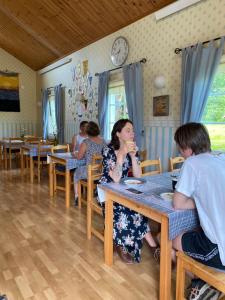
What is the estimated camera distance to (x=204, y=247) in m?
1.33

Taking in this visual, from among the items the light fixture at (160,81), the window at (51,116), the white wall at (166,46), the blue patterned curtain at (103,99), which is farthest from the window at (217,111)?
the window at (51,116)

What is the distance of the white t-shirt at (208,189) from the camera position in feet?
4.15

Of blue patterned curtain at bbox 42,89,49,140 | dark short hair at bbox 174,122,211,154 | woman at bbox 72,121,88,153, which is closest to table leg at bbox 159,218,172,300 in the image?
dark short hair at bbox 174,122,211,154

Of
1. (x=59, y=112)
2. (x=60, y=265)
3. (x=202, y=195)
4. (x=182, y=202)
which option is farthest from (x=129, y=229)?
(x=59, y=112)

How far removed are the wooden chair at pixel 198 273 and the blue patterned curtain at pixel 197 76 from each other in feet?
7.08

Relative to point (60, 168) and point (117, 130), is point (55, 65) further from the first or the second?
point (117, 130)

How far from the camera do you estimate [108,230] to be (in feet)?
6.70

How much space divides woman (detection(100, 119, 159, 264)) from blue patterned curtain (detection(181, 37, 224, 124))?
1386 millimetres

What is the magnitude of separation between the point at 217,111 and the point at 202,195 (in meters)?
2.23

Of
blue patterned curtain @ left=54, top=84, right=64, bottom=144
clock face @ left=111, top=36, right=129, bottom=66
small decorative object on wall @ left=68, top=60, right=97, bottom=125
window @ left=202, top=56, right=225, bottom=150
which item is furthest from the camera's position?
blue patterned curtain @ left=54, top=84, right=64, bottom=144

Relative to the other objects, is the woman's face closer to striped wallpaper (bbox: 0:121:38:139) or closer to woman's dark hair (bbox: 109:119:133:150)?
woman's dark hair (bbox: 109:119:133:150)

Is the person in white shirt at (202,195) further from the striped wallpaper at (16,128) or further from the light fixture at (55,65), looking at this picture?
the striped wallpaper at (16,128)

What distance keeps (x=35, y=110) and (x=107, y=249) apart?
673 centimetres

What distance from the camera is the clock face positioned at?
441 cm
